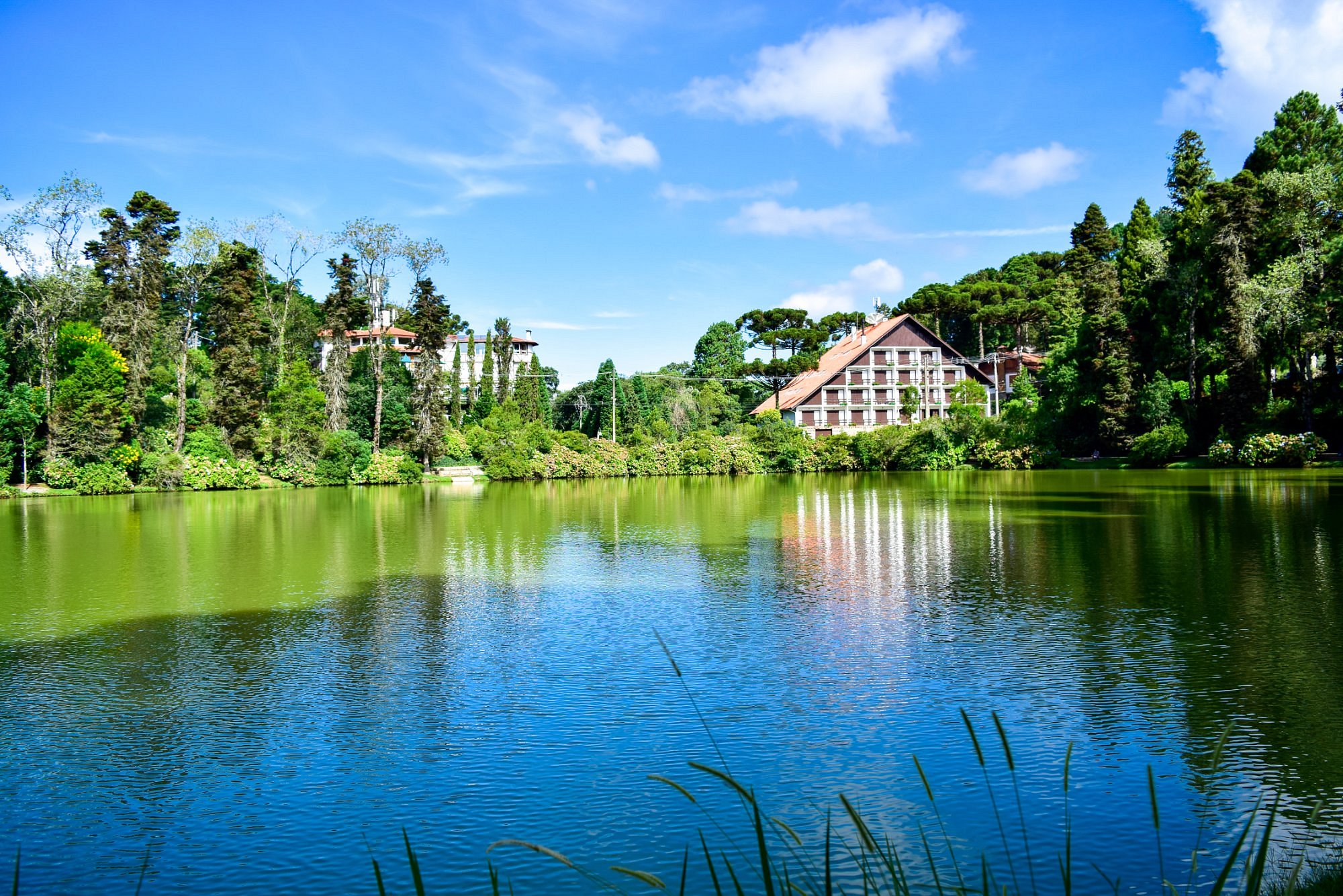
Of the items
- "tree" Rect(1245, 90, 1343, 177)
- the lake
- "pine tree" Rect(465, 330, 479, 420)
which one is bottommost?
the lake

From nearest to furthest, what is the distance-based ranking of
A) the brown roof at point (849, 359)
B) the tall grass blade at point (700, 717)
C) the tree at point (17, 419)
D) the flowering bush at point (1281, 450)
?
1. the tall grass blade at point (700, 717)
2. the tree at point (17, 419)
3. the flowering bush at point (1281, 450)
4. the brown roof at point (849, 359)

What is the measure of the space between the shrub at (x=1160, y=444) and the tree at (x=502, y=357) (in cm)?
4104

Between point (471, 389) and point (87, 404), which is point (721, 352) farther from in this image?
point (87, 404)

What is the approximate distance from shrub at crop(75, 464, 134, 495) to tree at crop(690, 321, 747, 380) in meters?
48.5

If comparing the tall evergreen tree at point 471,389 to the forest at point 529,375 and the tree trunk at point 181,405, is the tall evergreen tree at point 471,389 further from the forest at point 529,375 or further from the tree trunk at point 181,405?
the tree trunk at point 181,405

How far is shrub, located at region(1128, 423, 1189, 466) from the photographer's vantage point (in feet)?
153

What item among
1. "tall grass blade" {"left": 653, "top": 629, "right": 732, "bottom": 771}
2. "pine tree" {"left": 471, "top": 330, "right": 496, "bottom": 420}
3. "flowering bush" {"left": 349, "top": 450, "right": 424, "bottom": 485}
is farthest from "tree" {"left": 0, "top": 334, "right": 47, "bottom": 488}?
"tall grass blade" {"left": 653, "top": 629, "right": 732, "bottom": 771}

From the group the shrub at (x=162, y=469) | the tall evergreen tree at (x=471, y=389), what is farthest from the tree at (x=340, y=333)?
the tall evergreen tree at (x=471, y=389)

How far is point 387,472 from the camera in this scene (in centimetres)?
5150

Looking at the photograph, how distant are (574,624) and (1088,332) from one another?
48.0 meters

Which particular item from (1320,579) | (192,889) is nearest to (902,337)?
(1320,579)

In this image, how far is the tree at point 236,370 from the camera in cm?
4797

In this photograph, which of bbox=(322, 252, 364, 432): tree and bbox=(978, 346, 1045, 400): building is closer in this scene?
bbox=(322, 252, 364, 432): tree

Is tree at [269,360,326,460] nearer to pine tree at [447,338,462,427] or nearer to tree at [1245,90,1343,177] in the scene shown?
pine tree at [447,338,462,427]
